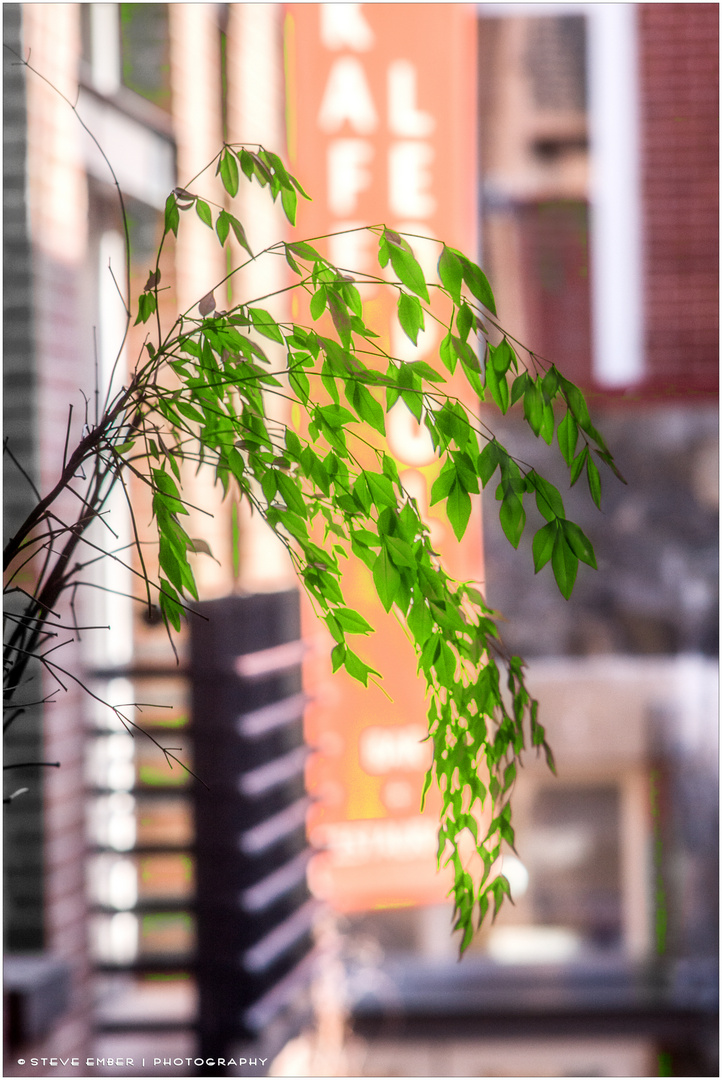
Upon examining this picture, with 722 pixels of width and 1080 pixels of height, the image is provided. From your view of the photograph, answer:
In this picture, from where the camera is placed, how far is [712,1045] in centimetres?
277

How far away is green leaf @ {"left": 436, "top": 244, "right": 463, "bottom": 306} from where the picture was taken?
2.21ft

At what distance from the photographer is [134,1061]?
2.13 metres

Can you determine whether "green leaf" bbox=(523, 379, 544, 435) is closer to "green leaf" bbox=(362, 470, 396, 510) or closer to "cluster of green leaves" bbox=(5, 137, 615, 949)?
"cluster of green leaves" bbox=(5, 137, 615, 949)

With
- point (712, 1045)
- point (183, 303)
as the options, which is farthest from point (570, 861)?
point (183, 303)

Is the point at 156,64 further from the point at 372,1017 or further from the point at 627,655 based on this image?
the point at 372,1017

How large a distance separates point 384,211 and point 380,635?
3.24ft

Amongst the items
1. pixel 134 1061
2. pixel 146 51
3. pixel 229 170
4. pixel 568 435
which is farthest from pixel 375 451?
pixel 146 51

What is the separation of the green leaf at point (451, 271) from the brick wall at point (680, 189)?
2.59 metres

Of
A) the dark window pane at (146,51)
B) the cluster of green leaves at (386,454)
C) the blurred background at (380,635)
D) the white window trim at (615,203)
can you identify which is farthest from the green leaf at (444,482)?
the white window trim at (615,203)

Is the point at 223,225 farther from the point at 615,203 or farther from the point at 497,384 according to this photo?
the point at 615,203

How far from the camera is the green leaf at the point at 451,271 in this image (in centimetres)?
67

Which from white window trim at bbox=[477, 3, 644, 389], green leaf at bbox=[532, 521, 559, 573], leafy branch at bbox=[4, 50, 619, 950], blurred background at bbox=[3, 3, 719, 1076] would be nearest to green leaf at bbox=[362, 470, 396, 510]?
leafy branch at bbox=[4, 50, 619, 950]

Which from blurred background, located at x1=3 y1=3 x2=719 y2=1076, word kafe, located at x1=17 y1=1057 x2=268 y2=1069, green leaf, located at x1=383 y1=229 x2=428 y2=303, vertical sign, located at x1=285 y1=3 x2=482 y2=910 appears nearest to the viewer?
green leaf, located at x1=383 y1=229 x2=428 y2=303

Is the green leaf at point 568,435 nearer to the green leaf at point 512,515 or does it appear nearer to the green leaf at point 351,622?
the green leaf at point 512,515
